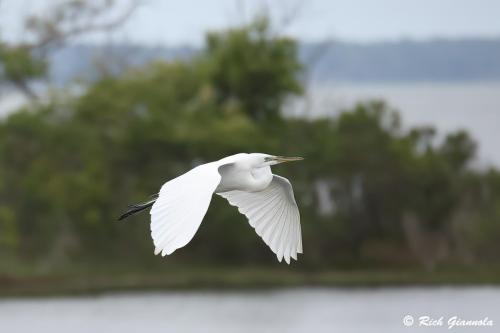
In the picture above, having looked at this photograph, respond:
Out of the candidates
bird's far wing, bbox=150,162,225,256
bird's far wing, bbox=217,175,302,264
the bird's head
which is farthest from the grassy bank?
bird's far wing, bbox=150,162,225,256

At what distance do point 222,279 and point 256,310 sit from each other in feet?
10.1

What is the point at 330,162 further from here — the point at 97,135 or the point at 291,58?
the point at 97,135

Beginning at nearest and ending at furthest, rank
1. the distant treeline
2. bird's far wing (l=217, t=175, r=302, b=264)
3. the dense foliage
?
bird's far wing (l=217, t=175, r=302, b=264) < the dense foliage < the distant treeline

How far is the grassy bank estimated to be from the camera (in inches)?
829

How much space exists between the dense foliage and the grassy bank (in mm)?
335

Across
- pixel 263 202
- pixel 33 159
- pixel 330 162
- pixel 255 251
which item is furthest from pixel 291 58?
pixel 263 202

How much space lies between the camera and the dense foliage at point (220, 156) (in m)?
21.9

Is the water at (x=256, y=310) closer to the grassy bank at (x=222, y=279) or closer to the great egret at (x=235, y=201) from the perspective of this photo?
the grassy bank at (x=222, y=279)

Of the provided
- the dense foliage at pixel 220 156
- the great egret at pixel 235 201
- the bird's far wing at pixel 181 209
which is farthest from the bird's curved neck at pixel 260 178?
the dense foliage at pixel 220 156

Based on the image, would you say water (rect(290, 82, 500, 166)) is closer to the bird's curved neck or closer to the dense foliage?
the dense foliage

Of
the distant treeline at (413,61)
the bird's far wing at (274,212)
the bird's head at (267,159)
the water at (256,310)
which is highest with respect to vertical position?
the distant treeline at (413,61)

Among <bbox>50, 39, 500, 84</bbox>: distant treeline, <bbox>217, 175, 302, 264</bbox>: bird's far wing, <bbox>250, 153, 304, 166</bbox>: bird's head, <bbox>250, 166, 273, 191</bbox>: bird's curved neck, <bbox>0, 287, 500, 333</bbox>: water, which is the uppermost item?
<bbox>50, 39, 500, 84</bbox>: distant treeline

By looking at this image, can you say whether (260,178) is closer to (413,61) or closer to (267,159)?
(267,159)

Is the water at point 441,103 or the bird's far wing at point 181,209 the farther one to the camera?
the water at point 441,103
